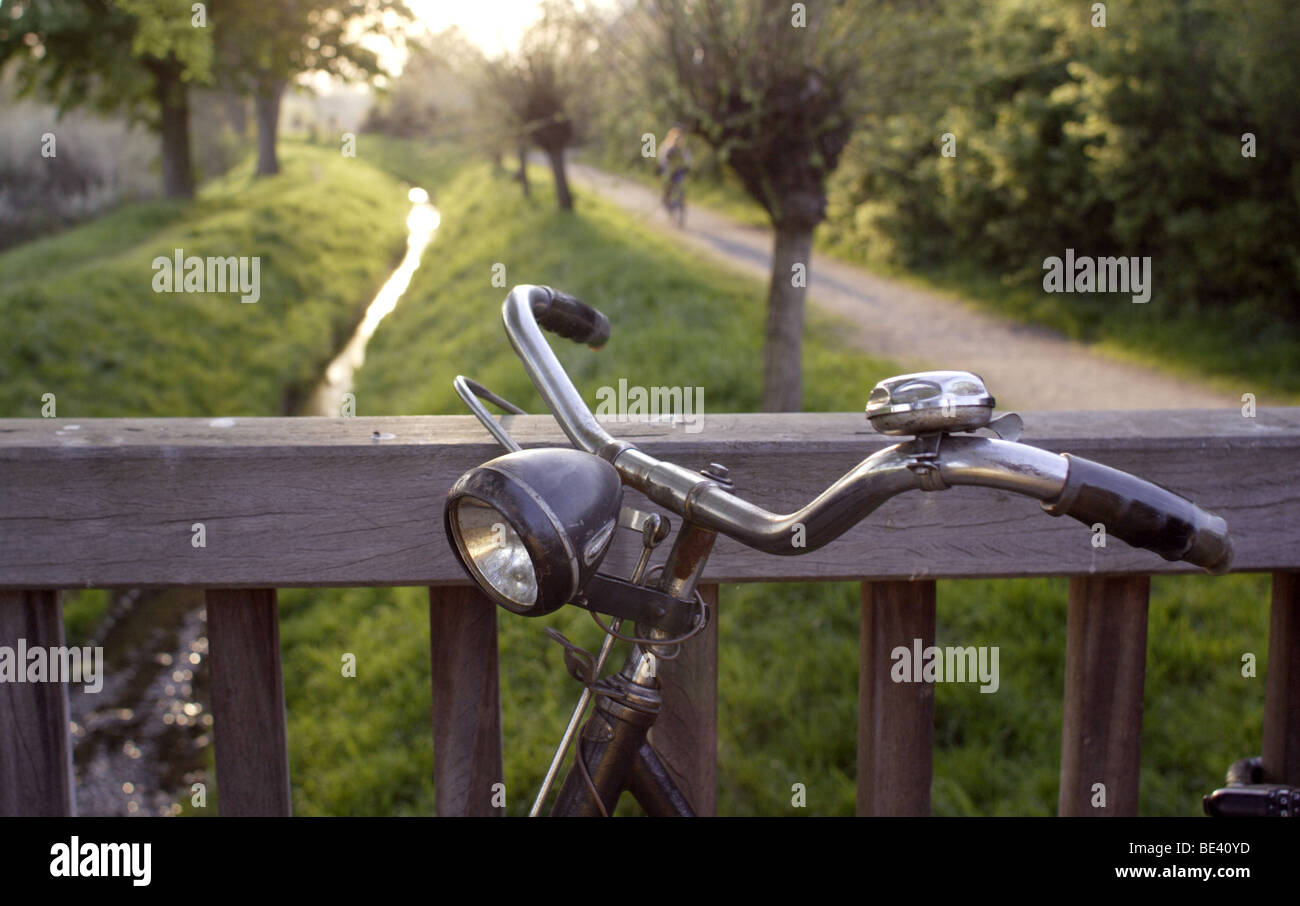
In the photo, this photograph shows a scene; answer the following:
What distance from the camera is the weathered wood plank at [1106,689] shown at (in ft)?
5.19

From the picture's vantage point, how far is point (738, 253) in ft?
55.7

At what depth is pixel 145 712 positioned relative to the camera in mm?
6398

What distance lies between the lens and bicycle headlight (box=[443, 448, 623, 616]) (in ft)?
3.15

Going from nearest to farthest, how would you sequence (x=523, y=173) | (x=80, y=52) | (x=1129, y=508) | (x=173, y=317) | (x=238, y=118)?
1. (x=1129, y=508)
2. (x=173, y=317)
3. (x=80, y=52)
4. (x=523, y=173)
5. (x=238, y=118)

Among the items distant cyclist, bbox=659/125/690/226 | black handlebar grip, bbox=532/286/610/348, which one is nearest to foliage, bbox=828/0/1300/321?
distant cyclist, bbox=659/125/690/226

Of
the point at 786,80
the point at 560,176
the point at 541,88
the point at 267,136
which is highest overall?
the point at 267,136

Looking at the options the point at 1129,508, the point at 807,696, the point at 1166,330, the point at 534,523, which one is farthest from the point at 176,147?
the point at 1129,508

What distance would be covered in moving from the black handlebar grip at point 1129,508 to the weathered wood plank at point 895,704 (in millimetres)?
676

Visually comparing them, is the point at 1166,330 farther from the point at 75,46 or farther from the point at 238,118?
the point at 238,118

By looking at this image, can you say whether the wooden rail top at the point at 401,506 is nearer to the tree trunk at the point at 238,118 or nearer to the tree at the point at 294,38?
the tree at the point at 294,38

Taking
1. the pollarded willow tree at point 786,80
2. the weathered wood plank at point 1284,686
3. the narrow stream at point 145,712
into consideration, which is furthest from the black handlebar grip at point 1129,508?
the pollarded willow tree at point 786,80

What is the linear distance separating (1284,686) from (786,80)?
6249mm

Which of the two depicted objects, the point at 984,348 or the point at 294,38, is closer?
the point at 984,348

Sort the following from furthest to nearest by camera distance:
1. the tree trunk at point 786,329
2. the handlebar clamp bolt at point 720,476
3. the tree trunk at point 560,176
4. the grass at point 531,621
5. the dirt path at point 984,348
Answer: the tree trunk at point 560,176
the dirt path at point 984,348
the tree trunk at point 786,329
the grass at point 531,621
the handlebar clamp bolt at point 720,476
